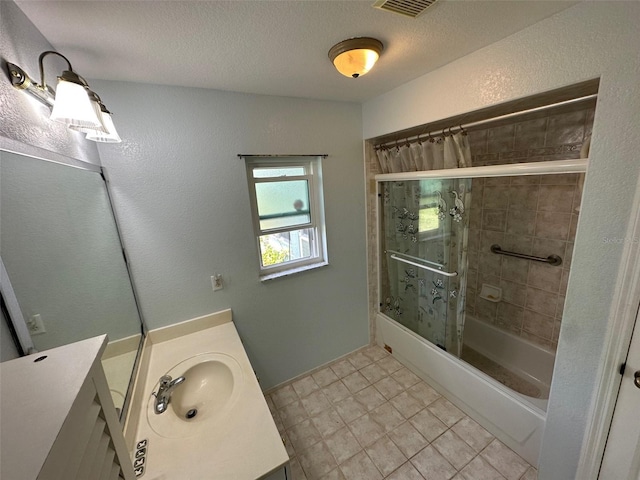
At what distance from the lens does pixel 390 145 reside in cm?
212

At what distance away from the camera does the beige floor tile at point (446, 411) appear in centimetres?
179

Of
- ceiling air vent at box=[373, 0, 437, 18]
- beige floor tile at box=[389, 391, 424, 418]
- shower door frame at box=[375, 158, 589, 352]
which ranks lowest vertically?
beige floor tile at box=[389, 391, 424, 418]

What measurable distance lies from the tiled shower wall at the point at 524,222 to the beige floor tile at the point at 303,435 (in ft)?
3.66

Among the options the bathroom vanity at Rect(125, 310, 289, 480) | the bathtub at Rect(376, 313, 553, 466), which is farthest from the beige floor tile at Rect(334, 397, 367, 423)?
the bathroom vanity at Rect(125, 310, 289, 480)

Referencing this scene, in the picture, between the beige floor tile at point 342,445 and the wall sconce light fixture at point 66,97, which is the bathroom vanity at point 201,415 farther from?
the wall sconce light fixture at point 66,97

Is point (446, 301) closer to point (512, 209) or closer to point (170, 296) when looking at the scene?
point (512, 209)

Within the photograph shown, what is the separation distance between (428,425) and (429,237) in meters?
1.32

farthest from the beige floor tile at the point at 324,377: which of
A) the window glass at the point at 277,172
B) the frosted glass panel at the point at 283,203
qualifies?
the window glass at the point at 277,172

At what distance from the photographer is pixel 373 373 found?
7.39 feet

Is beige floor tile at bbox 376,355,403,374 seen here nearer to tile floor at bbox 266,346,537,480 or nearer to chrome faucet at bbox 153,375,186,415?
tile floor at bbox 266,346,537,480

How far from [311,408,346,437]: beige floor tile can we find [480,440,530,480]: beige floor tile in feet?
2.96

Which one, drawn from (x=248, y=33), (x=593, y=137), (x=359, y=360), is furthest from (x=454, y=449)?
(x=248, y=33)

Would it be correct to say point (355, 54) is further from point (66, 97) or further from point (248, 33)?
point (66, 97)

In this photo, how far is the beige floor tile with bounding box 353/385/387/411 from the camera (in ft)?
6.38
